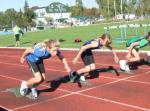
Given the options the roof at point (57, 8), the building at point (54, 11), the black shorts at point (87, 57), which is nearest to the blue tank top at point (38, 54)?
the black shorts at point (87, 57)

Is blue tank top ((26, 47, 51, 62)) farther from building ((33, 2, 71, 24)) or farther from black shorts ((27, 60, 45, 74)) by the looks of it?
building ((33, 2, 71, 24))

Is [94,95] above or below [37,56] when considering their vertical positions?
below

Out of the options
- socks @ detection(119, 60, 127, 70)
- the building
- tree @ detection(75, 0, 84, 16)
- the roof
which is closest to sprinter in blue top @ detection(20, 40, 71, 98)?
socks @ detection(119, 60, 127, 70)

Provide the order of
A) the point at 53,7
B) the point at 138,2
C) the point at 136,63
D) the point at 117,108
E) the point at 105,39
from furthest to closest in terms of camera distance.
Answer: the point at 53,7 → the point at 138,2 → the point at 136,63 → the point at 105,39 → the point at 117,108

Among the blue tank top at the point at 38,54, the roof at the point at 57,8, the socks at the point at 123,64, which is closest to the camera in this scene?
the blue tank top at the point at 38,54

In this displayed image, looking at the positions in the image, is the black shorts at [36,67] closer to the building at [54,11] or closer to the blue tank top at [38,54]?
the blue tank top at [38,54]

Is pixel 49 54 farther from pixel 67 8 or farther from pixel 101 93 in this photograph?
pixel 67 8

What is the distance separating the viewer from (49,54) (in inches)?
354

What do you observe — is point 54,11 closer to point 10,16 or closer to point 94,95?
point 10,16

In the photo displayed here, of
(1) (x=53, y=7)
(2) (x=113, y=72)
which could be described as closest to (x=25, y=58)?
(2) (x=113, y=72)

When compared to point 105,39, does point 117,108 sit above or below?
below

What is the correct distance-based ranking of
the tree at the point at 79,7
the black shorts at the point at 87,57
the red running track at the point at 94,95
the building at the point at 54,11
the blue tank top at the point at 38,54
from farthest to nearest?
the building at the point at 54,11
the tree at the point at 79,7
the black shorts at the point at 87,57
the blue tank top at the point at 38,54
the red running track at the point at 94,95

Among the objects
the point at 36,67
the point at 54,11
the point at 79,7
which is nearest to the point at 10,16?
the point at 79,7

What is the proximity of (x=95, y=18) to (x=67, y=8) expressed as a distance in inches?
1936
